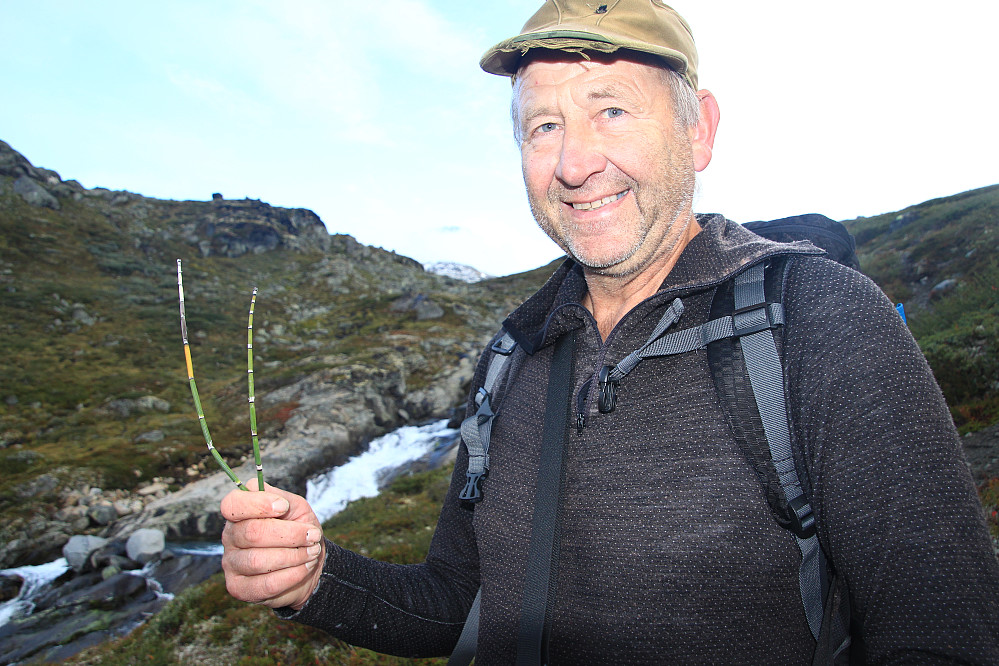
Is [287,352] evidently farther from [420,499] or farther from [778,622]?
[778,622]

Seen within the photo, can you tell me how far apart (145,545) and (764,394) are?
18.9 meters

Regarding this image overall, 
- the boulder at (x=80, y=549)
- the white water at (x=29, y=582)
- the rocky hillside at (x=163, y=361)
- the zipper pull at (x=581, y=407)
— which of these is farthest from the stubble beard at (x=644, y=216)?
the boulder at (x=80, y=549)

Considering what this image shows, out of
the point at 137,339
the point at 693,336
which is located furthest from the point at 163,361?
the point at 693,336

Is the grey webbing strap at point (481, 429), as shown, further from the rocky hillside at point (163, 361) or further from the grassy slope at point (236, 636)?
the rocky hillside at point (163, 361)

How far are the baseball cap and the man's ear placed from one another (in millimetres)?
183

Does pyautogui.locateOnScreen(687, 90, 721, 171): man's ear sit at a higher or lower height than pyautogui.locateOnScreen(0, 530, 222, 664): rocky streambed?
higher

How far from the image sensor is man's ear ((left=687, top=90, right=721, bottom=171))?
2381 mm

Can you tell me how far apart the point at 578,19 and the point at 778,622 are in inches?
96.6

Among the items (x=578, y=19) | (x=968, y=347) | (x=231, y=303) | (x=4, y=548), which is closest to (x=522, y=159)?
(x=578, y=19)

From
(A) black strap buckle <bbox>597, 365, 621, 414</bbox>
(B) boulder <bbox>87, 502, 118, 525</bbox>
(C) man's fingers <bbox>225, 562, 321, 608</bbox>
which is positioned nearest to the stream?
(B) boulder <bbox>87, 502, 118, 525</bbox>

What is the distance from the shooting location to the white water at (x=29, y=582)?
1252cm

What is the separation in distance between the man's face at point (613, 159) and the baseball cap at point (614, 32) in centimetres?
11

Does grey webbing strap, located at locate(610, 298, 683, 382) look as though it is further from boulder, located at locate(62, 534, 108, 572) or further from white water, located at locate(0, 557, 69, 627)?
boulder, located at locate(62, 534, 108, 572)

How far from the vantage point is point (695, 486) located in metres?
1.73
